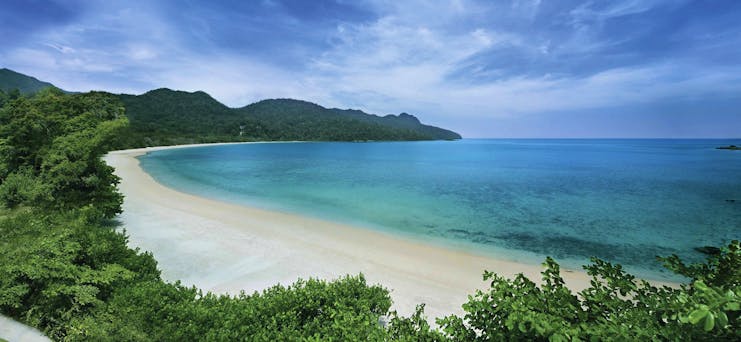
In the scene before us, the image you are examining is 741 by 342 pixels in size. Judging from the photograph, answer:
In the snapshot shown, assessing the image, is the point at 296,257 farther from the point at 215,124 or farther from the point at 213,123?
the point at 213,123

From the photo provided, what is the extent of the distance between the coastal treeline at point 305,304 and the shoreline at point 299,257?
2.34m

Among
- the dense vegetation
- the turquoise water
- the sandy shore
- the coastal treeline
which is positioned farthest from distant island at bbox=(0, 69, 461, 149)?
the coastal treeline

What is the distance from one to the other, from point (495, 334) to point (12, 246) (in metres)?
8.54

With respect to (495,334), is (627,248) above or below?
below

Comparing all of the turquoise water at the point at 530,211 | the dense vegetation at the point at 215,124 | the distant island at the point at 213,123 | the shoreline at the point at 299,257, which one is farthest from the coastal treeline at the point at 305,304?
the dense vegetation at the point at 215,124

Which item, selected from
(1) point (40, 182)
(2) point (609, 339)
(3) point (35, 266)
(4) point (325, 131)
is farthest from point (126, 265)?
(4) point (325, 131)

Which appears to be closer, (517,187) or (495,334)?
(495,334)

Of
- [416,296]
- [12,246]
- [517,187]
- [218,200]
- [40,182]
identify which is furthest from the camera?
[517,187]

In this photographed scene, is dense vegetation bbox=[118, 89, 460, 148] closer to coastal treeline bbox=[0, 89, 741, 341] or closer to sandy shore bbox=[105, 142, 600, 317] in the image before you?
sandy shore bbox=[105, 142, 600, 317]

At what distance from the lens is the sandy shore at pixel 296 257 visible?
27.0ft

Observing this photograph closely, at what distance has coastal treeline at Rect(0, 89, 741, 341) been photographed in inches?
93.4

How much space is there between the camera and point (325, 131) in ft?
581

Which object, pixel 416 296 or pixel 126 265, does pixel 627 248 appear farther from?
pixel 126 265

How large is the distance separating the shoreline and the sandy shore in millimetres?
25
